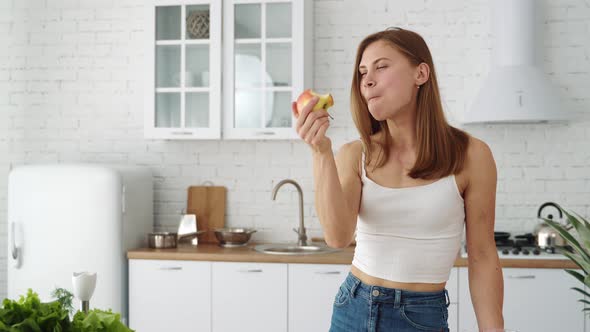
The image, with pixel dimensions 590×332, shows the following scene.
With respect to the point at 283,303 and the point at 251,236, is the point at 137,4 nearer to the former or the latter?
the point at 251,236

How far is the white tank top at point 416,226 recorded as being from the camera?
194cm

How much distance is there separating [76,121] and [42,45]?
598mm

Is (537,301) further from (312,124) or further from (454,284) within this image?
(312,124)

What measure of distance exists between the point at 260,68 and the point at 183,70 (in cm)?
50

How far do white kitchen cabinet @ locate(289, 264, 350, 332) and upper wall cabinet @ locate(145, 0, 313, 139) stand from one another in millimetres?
866

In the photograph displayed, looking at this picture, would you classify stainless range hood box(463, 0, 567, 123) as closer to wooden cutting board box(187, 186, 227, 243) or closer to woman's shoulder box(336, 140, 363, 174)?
wooden cutting board box(187, 186, 227, 243)

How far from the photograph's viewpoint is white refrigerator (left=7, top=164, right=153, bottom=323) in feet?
13.7

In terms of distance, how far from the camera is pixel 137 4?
4.82 meters

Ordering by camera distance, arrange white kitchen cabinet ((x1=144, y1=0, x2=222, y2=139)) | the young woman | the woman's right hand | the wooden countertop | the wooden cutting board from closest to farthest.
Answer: the woman's right hand
the young woman
the wooden countertop
white kitchen cabinet ((x1=144, y1=0, x2=222, y2=139))
the wooden cutting board

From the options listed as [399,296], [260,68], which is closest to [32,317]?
[399,296]

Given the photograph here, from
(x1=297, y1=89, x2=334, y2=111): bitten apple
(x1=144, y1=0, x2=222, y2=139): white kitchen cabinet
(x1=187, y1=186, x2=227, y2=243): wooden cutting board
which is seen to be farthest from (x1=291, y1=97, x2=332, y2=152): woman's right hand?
(x1=187, y1=186, x2=227, y2=243): wooden cutting board

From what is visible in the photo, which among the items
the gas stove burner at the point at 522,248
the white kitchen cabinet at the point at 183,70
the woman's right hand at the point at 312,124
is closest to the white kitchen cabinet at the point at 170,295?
the white kitchen cabinet at the point at 183,70

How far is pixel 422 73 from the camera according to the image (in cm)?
198

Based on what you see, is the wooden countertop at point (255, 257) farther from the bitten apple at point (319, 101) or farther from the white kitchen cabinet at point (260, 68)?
the bitten apple at point (319, 101)
